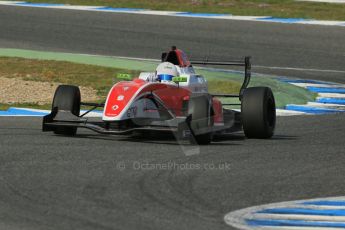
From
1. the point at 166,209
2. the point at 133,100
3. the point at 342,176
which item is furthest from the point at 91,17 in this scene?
the point at 166,209

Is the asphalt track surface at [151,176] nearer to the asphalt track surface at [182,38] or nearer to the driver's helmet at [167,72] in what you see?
the driver's helmet at [167,72]

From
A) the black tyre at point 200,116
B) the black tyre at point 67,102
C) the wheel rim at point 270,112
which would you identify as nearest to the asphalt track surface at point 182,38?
the wheel rim at point 270,112

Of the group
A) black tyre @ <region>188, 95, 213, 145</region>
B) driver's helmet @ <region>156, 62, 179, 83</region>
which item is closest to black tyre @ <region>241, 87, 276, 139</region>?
black tyre @ <region>188, 95, 213, 145</region>

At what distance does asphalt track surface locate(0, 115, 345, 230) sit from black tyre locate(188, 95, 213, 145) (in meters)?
0.15

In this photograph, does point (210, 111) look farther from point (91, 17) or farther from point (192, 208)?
point (91, 17)

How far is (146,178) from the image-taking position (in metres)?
8.90

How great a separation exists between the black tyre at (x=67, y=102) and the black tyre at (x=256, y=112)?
6.15 feet

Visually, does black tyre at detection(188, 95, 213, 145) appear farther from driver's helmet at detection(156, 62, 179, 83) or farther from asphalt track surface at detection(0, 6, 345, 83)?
asphalt track surface at detection(0, 6, 345, 83)

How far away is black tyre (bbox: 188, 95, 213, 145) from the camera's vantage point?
1106cm

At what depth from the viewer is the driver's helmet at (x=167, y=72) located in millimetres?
11984

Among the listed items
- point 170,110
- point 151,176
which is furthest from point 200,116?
point 151,176

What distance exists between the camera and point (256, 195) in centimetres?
827

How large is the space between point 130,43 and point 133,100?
37.0 ft

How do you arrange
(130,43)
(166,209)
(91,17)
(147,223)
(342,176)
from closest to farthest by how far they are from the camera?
(147,223) < (166,209) < (342,176) < (130,43) < (91,17)
